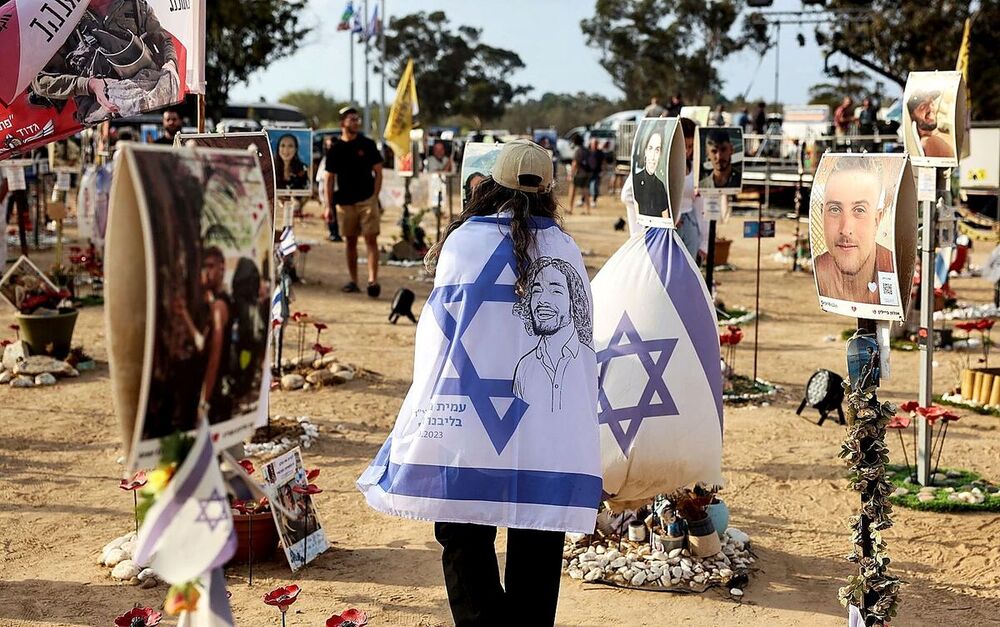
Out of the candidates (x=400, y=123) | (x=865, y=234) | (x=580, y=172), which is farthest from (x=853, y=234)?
(x=580, y=172)

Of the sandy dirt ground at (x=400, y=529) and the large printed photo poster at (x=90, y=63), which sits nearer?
the sandy dirt ground at (x=400, y=529)

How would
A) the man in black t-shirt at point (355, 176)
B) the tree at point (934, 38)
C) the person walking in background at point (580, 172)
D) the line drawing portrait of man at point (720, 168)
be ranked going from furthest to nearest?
the tree at point (934, 38), the person walking in background at point (580, 172), the man in black t-shirt at point (355, 176), the line drawing portrait of man at point (720, 168)

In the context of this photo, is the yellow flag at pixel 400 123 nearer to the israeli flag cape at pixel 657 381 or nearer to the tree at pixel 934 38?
the israeli flag cape at pixel 657 381

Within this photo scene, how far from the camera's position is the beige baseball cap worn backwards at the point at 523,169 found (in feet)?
11.5

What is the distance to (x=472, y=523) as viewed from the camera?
3.32 metres

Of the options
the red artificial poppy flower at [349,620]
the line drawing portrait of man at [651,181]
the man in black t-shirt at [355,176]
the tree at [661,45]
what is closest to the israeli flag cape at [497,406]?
the red artificial poppy flower at [349,620]

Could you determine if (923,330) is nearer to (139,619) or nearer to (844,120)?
(139,619)

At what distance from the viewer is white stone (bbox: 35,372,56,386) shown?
8422mm

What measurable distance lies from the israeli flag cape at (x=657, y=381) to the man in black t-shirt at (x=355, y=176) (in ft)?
23.1

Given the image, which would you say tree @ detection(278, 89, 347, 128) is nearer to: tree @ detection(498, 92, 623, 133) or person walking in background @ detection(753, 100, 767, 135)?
tree @ detection(498, 92, 623, 133)

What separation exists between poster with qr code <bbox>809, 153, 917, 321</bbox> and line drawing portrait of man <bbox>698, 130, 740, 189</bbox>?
145 inches

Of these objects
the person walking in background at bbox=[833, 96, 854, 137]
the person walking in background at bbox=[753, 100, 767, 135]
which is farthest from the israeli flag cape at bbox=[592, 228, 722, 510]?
the person walking in background at bbox=[753, 100, 767, 135]

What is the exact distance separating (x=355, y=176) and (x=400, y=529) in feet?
21.3

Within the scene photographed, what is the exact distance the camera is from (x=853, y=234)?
3881 mm
